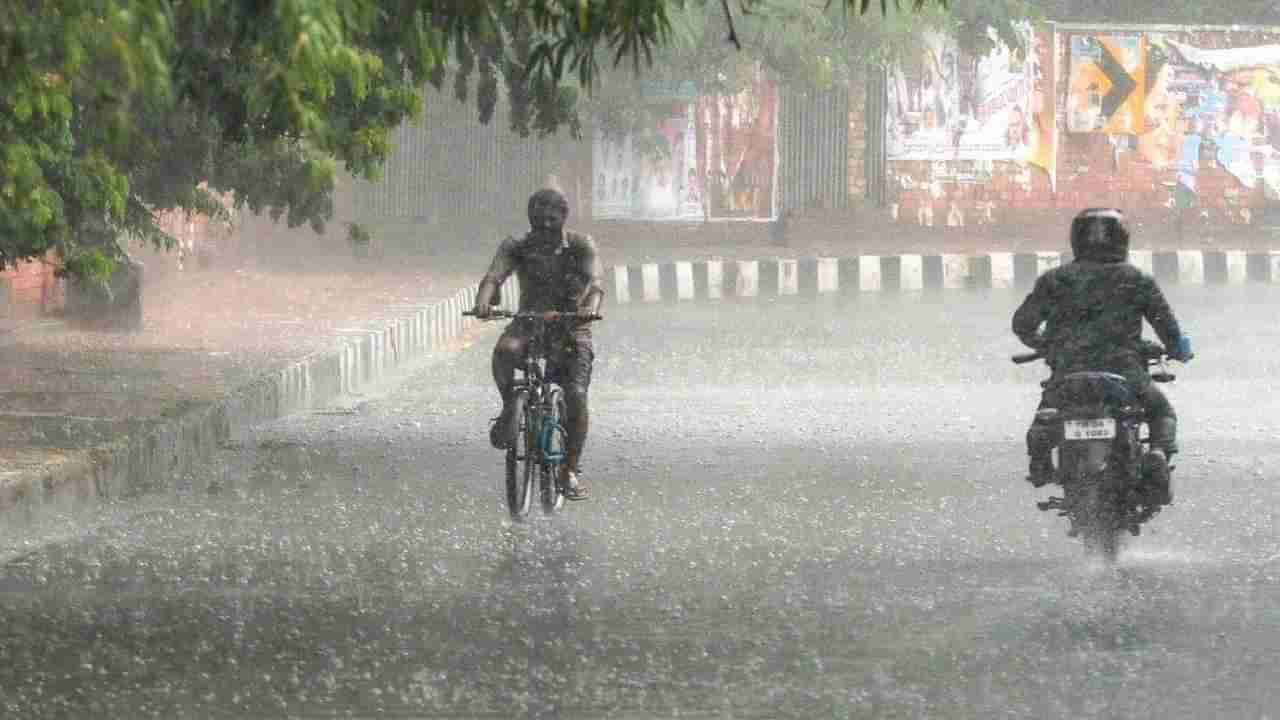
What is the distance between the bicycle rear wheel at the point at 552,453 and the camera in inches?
418

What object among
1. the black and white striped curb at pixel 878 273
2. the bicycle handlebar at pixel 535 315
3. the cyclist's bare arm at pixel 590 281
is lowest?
the black and white striped curb at pixel 878 273

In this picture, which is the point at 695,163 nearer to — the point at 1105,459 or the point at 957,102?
Answer: the point at 957,102

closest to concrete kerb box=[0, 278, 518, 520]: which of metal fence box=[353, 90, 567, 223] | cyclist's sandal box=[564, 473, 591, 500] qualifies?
cyclist's sandal box=[564, 473, 591, 500]

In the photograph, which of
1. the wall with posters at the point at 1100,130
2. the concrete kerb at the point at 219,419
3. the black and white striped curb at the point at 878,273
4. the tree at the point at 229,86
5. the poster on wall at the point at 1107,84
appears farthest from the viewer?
the poster on wall at the point at 1107,84

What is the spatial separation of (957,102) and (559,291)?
76.0ft

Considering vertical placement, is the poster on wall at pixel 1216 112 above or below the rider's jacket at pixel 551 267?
above

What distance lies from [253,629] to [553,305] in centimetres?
333

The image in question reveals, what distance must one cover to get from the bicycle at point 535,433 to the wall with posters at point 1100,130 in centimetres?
2307

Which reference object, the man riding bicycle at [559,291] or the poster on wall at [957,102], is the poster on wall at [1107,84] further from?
the man riding bicycle at [559,291]

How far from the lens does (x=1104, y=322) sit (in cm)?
929

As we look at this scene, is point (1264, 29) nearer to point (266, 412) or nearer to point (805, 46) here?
point (805, 46)

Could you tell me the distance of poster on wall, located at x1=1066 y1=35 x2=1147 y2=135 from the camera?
33.7m

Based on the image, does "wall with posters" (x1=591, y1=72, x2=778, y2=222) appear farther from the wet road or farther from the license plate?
the license plate

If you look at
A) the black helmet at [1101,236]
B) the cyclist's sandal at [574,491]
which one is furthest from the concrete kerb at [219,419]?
the black helmet at [1101,236]
